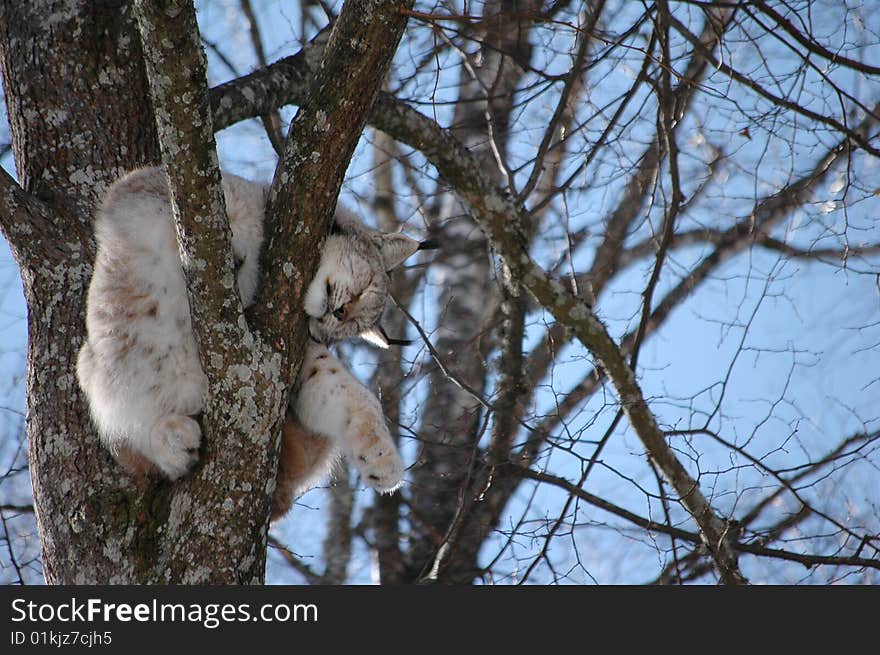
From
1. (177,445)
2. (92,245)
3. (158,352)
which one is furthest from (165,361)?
(92,245)

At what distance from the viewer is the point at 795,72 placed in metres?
3.98

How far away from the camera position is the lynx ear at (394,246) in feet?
13.0

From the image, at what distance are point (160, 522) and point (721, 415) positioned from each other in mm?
2036

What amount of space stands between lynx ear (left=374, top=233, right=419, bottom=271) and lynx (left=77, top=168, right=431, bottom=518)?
0.49 meters

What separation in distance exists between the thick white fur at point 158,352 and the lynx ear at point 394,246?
60cm

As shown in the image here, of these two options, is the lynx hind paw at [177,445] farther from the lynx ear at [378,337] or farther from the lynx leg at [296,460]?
the lynx ear at [378,337]

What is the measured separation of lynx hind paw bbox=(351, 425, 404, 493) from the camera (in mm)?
3361

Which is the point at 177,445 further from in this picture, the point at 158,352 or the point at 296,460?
the point at 296,460

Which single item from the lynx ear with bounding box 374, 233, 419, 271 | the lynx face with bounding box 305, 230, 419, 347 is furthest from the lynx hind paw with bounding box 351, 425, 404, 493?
the lynx ear with bounding box 374, 233, 419, 271

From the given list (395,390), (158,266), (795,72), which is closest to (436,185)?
(395,390)

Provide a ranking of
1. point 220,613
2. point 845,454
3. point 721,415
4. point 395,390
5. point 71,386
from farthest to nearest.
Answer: point 395,390, point 721,415, point 845,454, point 71,386, point 220,613

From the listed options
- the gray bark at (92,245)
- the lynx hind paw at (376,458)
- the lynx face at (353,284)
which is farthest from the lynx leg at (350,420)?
the gray bark at (92,245)

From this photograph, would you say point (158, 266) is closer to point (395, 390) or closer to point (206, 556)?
point (206, 556)

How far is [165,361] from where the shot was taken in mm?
3195
